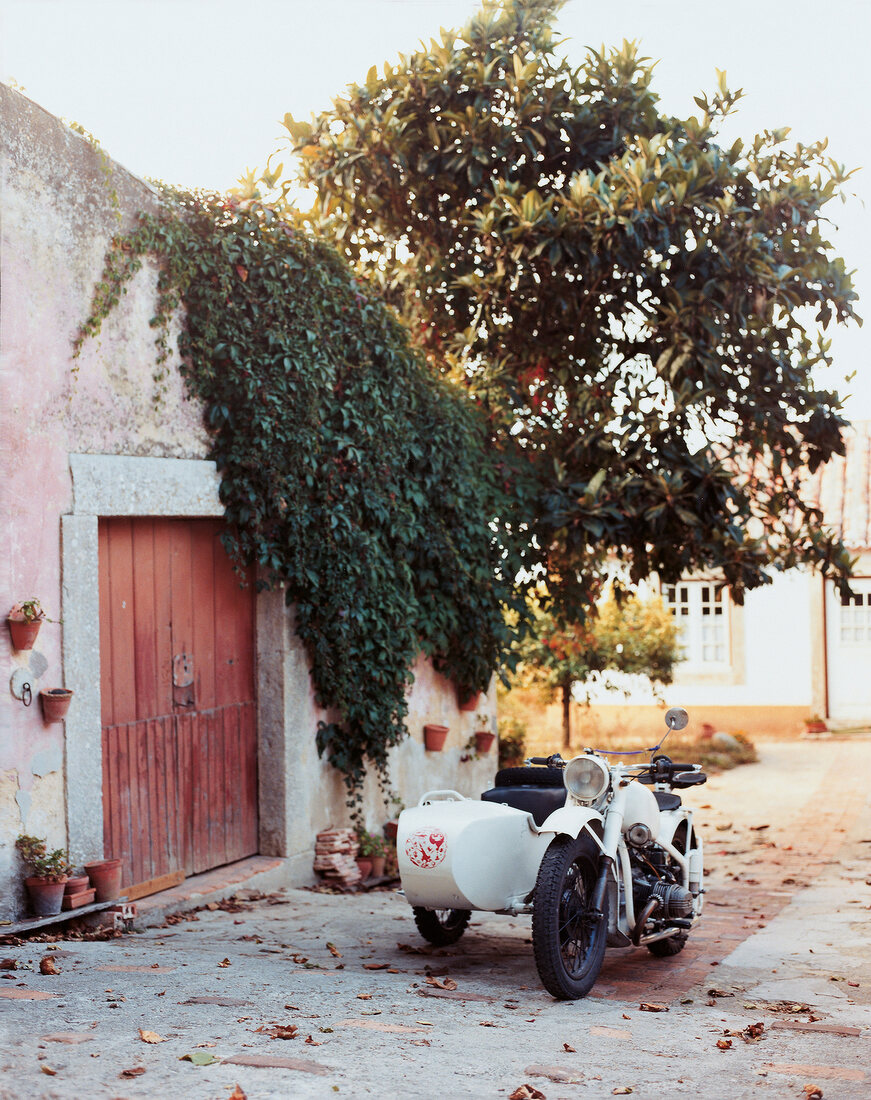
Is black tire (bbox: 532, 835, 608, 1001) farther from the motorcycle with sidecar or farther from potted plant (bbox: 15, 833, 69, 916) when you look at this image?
potted plant (bbox: 15, 833, 69, 916)

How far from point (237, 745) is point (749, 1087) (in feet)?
14.3

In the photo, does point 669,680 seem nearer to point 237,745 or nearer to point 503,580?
point 503,580

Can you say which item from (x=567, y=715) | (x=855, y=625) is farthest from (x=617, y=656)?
(x=855, y=625)

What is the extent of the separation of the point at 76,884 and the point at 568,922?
249cm

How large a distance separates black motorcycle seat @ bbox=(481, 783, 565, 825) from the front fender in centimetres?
34

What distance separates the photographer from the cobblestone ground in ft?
11.5

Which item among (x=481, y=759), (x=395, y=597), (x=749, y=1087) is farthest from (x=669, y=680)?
(x=749, y=1087)

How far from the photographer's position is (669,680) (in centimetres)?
1666

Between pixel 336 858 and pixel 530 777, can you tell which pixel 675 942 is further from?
pixel 336 858

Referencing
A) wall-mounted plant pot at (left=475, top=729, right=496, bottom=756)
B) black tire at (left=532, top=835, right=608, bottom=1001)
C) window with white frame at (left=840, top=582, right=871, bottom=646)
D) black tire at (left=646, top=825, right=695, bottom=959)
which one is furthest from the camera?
window with white frame at (left=840, top=582, right=871, bottom=646)

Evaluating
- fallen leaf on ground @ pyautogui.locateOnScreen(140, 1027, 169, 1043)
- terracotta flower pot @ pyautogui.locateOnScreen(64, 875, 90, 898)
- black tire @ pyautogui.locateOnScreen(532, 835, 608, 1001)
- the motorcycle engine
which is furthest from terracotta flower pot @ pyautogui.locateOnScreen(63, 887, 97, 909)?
the motorcycle engine

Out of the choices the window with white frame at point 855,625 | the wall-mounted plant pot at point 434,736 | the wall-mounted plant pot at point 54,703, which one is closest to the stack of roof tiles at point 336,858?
the wall-mounted plant pot at point 434,736

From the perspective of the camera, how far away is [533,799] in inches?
217

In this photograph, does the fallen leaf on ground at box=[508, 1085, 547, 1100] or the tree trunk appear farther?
the tree trunk
